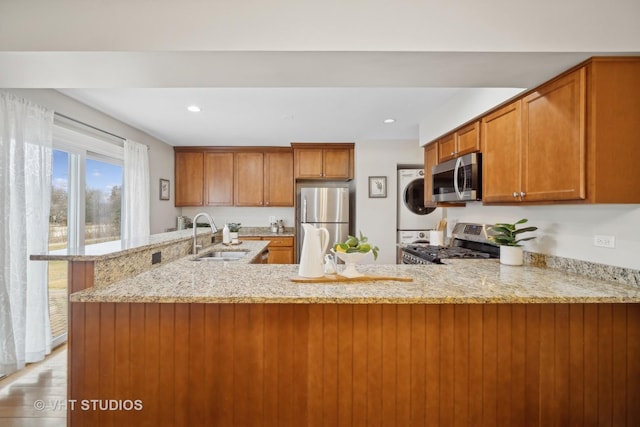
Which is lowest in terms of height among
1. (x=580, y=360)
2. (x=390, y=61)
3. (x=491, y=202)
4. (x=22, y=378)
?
(x=22, y=378)

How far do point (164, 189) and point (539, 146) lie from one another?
472cm

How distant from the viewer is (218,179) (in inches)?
193

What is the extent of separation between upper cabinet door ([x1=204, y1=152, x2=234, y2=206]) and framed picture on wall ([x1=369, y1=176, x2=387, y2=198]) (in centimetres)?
237

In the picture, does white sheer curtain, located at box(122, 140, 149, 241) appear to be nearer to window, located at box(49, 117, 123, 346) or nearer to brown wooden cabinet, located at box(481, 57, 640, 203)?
window, located at box(49, 117, 123, 346)

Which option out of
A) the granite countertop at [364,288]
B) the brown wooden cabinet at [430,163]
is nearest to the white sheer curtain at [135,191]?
the granite countertop at [364,288]

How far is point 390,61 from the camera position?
4.75 feet

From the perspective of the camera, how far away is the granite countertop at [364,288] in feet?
4.12

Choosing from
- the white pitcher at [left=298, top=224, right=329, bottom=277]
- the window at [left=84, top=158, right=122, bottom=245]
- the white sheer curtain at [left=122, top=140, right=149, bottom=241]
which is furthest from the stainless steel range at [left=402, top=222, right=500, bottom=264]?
the window at [left=84, top=158, right=122, bottom=245]

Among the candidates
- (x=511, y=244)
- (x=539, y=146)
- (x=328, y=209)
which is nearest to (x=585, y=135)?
(x=539, y=146)

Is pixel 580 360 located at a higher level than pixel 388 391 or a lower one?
higher

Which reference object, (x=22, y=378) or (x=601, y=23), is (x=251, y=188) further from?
(x=601, y=23)

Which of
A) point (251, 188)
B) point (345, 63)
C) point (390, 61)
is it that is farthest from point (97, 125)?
point (390, 61)

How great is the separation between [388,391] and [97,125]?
3757 millimetres

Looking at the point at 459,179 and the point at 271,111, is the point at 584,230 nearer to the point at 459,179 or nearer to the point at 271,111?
the point at 459,179
